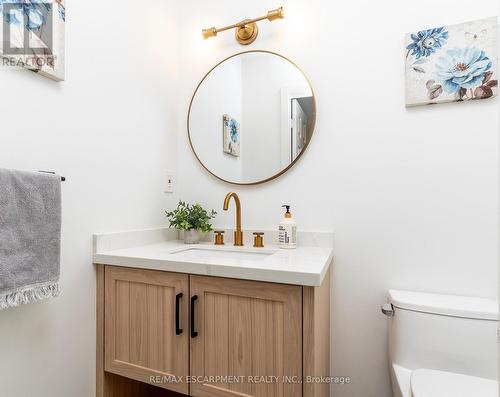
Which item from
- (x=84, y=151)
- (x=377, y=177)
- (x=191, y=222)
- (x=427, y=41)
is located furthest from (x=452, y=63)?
(x=84, y=151)

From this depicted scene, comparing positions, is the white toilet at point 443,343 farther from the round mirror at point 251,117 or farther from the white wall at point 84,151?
the white wall at point 84,151

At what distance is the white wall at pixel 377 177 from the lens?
1.14 meters

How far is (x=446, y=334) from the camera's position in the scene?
1.04m

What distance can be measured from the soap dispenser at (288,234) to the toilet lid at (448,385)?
62cm

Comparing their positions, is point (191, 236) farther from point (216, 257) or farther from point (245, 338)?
point (245, 338)

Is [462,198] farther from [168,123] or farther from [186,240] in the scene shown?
[168,123]

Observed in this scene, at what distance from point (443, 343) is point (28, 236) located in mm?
1381

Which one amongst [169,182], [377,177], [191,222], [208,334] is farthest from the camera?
[169,182]

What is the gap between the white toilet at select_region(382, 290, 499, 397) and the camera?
3.13 ft

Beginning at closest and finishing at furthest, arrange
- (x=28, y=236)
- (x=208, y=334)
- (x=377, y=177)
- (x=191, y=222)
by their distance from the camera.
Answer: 1. (x=28, y=236)
2. (x=208, y=334)
3. (x=377, y=177)
4. (x=191, y=222)

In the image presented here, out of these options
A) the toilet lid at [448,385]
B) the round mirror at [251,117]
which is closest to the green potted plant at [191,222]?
the round mirror at [251,117]

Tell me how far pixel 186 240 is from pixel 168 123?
63 centimetres

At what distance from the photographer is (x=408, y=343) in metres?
1.09

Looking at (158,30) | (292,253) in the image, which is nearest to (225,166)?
(292,253)
